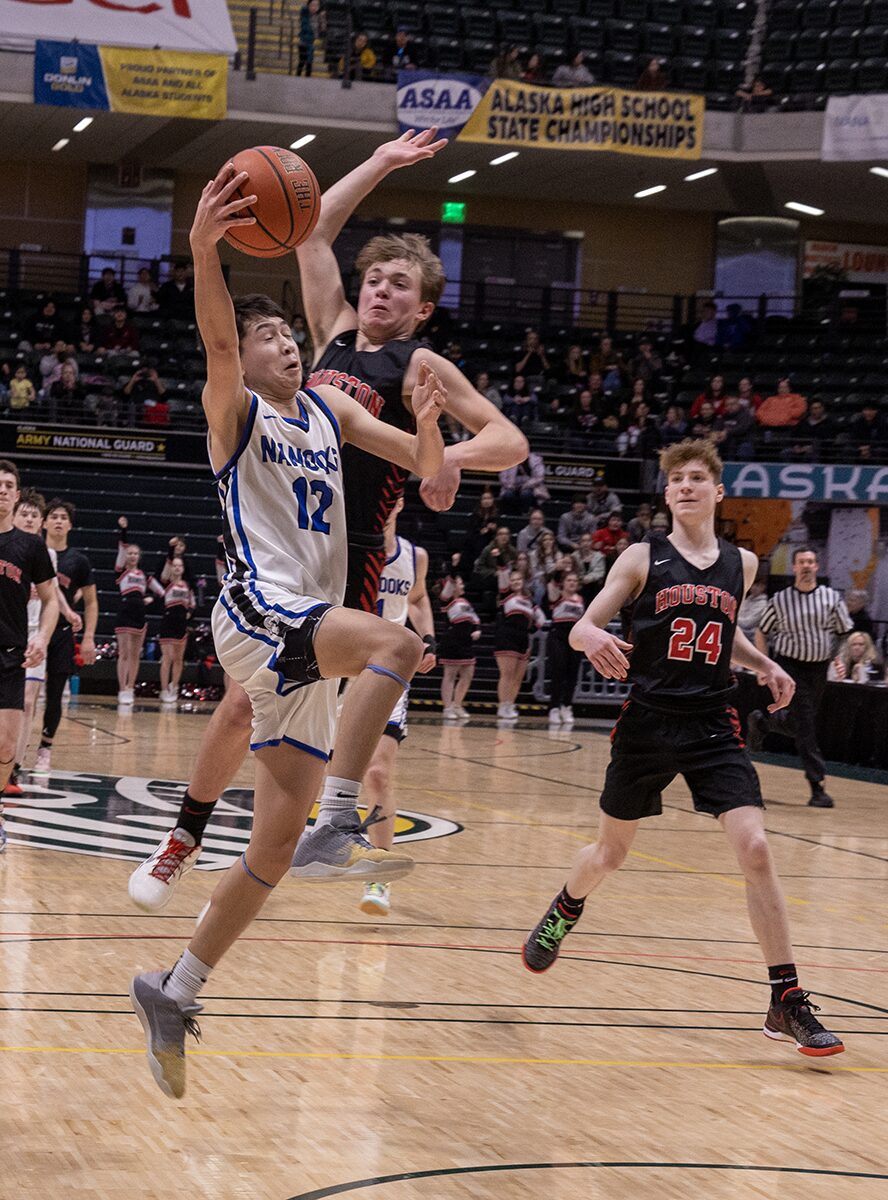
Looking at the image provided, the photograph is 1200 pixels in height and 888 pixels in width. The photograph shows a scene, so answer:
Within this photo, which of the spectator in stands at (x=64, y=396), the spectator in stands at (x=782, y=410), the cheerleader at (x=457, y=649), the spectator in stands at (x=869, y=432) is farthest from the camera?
the spectator in stands at (x=782, y=410)

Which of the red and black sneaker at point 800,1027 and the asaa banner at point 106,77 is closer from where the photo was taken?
the red and black sneaker at point 800,1027

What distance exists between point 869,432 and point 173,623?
1009cm

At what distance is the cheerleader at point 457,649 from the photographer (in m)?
18.1

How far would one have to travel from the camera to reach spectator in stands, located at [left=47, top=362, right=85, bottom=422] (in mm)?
21125

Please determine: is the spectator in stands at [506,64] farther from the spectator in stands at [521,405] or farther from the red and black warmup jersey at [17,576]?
the red and black warmup jersey at [17,576]

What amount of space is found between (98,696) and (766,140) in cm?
1316

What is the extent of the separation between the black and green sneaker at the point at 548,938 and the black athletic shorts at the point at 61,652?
640 centimetres

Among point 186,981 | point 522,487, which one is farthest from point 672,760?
point 522,487

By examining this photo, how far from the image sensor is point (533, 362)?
23.8 meters

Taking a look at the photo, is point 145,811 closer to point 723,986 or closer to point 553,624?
point 723,986

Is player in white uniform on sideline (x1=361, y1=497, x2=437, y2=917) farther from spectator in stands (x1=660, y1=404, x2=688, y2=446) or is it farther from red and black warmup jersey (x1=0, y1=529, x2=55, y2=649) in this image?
spectator in stands (x1=660, y1=404, x2=688, y2=446)

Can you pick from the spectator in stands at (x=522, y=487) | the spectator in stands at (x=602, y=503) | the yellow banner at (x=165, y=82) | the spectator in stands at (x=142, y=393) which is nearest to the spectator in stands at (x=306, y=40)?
the yellow banner at (x=165, y=82)

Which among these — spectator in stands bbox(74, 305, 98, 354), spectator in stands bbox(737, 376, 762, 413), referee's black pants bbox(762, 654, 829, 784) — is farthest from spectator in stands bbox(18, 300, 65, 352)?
referee's black pants bbox(762, 654, 829, 784)

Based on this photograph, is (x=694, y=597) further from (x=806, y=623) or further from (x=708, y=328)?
(x=708, y=328)
